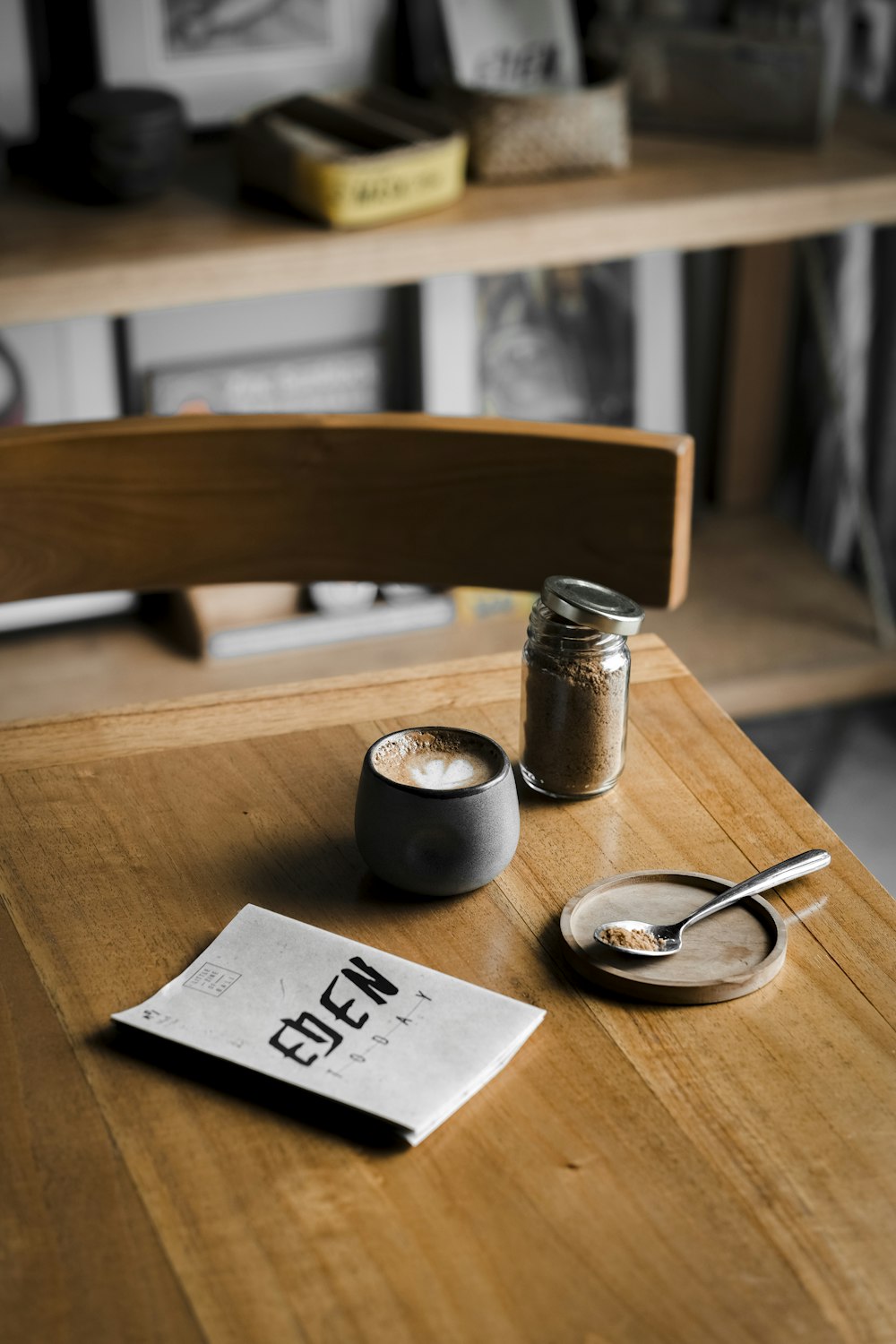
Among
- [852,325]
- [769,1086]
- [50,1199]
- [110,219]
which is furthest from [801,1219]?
[852,325]

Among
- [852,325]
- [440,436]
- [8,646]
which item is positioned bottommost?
[8,646]

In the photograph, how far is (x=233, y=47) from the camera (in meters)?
1.96

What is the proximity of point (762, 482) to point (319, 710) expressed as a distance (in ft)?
5.59

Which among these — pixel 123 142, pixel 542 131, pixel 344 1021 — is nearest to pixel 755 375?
pixel 542 131

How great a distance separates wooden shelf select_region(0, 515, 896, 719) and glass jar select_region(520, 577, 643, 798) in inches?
45.6

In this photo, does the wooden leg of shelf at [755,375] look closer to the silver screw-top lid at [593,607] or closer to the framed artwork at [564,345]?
the framed artwork at [564,345]

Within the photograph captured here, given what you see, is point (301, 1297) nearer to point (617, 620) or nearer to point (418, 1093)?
point (418, 1093)

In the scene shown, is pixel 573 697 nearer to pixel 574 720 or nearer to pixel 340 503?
pixel 574 720

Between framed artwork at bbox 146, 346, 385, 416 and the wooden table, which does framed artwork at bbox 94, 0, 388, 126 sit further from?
the wooden table

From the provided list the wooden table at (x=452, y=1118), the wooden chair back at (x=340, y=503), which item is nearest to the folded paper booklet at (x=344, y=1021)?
the wooden table at (x=452, y=1118)

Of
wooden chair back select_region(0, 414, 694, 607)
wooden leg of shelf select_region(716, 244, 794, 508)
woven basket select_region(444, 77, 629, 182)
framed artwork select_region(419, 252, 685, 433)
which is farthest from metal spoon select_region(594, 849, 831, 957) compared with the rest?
wooden leg of shelf select_region(716, 244, 794, 508)

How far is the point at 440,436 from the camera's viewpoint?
46.2 inches

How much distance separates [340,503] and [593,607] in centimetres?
43

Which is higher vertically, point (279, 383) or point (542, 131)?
point (542, 131)
